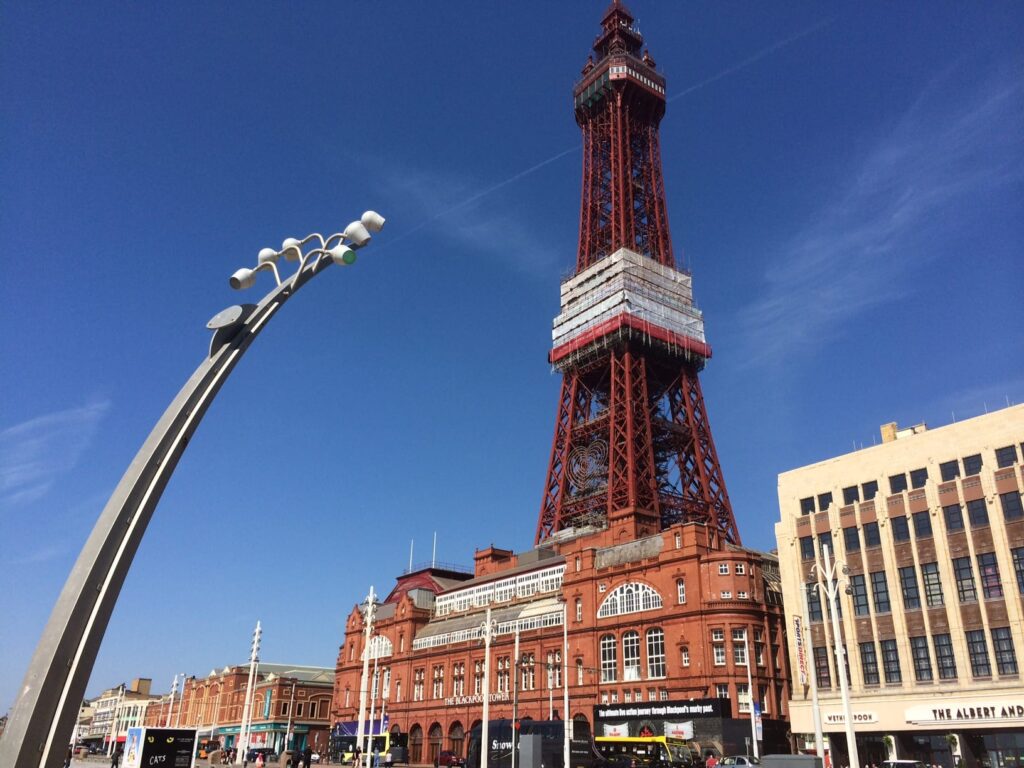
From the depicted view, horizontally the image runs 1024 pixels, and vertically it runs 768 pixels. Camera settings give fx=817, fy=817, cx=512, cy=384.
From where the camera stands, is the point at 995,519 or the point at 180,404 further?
the point at 995,519

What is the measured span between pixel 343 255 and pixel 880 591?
53.9 metres

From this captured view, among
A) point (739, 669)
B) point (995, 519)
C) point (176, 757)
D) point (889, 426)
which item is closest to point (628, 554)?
point (739, 669)

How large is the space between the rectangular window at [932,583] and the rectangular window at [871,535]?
11.9ft

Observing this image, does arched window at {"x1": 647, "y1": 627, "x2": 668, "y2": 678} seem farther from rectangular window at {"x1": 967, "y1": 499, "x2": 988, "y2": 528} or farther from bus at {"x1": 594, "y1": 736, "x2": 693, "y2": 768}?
rectangular window at {"x1": 967, "y1": 499, "x2": 988, "y2": 528}

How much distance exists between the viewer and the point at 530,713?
7306 centimetres

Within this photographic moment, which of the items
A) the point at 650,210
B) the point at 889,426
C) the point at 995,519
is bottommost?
the point at 995,519

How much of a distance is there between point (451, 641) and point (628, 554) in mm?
25028

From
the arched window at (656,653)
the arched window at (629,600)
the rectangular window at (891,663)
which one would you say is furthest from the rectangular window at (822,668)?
the arched window at (629,600)

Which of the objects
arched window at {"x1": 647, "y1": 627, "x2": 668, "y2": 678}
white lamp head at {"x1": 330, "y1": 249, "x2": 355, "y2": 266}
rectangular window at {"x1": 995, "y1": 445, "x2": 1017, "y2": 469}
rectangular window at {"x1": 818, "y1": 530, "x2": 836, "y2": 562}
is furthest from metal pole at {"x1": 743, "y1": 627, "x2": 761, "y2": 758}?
white lamp head at {"x1": 330, "y1": 249, "x2": 355, "y2": 266}

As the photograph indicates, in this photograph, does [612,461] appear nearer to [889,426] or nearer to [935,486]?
[889,426]

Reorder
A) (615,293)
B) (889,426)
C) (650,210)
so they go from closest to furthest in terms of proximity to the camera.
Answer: (889,426)
(615,293)
(650,210)

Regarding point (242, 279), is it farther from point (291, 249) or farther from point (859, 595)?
point (859, 595)

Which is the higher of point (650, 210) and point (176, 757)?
point (650, 210)

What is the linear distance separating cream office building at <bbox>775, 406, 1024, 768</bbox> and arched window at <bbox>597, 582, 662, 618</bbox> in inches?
433
